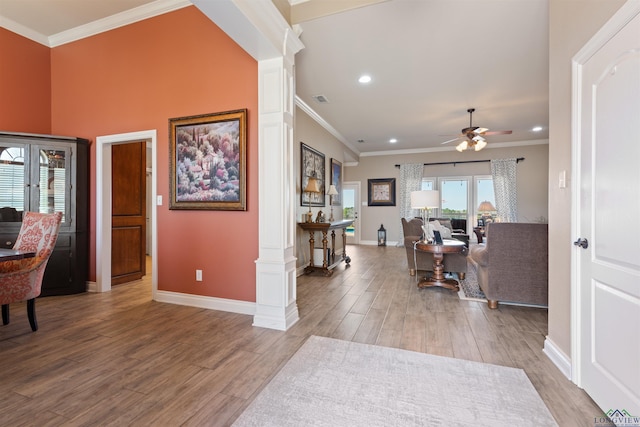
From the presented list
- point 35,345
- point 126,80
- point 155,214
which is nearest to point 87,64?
point 126,80

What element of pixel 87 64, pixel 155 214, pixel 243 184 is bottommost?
pixel 155 214

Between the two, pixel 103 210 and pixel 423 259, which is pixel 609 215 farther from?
pixel 103 210

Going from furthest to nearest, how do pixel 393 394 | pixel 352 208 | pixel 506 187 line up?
pixel 352 208, pixel 506 187, pixel 393 394

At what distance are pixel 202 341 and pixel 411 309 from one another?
6.86 feet

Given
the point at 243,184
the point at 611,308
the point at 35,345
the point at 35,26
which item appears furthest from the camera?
the point at 35,26

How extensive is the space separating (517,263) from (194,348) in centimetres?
318

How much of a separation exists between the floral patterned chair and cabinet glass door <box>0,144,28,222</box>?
3.38 feet

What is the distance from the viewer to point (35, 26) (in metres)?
3.57

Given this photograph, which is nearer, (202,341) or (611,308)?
(611,308)

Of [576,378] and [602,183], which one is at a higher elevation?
[602,183]

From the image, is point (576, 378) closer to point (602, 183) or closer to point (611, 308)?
point (611, 308)

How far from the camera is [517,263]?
116 inches

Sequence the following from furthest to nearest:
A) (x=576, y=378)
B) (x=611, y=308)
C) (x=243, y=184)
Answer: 1. (x=243, y=184)
2. (x=576, y=378)
3. (x=611, y=308)

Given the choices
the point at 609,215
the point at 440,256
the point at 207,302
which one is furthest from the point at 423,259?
the point at 207,302
